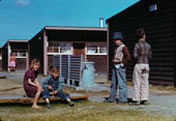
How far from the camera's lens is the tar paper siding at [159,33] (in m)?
13.0

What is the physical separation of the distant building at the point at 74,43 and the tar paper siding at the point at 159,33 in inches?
403

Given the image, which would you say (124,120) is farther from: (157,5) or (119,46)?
(157,5)

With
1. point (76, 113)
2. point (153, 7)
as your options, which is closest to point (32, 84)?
point (76, 113)

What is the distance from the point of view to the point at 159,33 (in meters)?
13.8

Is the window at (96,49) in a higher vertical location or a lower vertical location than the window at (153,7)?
lower

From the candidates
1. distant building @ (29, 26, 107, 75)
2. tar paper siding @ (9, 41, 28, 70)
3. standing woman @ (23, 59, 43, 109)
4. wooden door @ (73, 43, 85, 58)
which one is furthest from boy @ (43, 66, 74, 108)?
tar paper siding @ (9, 41, 28, 70)

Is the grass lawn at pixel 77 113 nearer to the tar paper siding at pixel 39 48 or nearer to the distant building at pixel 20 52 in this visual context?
the tar paper siding at pixel 39 48

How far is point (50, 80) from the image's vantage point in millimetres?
7438

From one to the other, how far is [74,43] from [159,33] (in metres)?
13.2

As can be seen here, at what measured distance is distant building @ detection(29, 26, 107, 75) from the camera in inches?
999

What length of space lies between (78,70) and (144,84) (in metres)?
5.07

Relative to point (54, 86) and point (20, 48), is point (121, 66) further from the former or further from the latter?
point (20, 48)

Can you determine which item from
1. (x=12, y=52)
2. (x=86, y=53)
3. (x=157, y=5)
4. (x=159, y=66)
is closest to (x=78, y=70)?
(x=159, y=66)

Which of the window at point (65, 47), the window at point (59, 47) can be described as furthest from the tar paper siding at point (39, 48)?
the window at point (65, 47)
